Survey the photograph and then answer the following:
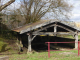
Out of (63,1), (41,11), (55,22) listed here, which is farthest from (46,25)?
(63,1)

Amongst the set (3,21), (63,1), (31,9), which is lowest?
(3,21)

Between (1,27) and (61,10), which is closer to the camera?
(1,27)

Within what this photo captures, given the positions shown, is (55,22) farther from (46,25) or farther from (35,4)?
(35,4)

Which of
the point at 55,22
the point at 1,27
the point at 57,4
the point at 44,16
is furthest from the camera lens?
the point at 44,16

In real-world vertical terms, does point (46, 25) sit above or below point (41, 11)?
below

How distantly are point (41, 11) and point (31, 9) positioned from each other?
77.9 inches

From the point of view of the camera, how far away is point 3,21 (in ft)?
55.7

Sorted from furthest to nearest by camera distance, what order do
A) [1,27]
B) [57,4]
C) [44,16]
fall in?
[44,16] < [57,4] < [1,27]

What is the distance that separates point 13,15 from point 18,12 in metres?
1.16

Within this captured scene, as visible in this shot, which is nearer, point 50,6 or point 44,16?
point 50,6

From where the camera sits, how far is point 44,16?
18984mm

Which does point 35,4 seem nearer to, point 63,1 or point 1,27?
point 63,1

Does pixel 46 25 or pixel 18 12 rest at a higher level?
pixel 18 12

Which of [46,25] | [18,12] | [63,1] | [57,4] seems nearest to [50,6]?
[57,4]
